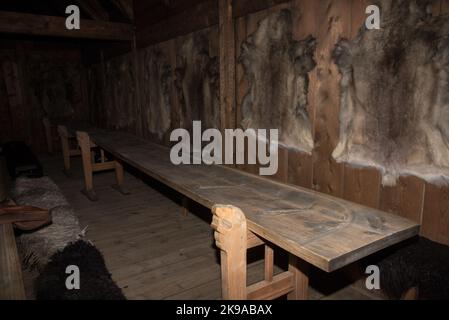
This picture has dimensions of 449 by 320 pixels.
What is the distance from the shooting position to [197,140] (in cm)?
472

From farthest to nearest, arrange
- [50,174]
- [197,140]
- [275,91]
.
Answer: [50,174], [197,140], [275,91]

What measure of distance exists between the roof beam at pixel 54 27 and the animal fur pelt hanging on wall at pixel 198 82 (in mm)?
2033

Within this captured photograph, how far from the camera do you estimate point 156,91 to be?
18.7ft

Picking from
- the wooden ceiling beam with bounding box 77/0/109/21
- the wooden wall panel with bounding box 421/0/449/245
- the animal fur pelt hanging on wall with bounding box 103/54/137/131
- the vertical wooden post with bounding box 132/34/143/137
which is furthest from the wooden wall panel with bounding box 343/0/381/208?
the wooden ceiling beam with bounding box 77/0/109/21

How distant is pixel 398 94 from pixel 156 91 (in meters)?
4.20

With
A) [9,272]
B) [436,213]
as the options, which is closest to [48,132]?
[9,272]

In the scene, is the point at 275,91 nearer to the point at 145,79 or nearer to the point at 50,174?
the point at 145,79

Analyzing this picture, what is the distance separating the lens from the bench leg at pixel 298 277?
2.43 m

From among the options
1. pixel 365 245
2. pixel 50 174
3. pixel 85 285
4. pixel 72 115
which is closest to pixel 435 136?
pixel 365 245

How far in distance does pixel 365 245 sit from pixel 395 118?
3.54 feet

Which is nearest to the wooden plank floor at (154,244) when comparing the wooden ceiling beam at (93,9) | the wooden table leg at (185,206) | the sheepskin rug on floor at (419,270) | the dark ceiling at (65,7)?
the wooden table leg at (185,206)

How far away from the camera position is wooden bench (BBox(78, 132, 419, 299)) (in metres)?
1.72

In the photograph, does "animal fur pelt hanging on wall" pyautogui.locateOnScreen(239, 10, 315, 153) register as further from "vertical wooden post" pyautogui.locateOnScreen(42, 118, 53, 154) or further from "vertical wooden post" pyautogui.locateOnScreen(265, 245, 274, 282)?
"vertical wooden post" pyautogui.locateOnScreen(42, 118, 53, 154)

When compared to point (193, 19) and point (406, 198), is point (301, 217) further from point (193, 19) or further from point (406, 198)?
point (193, 19)
